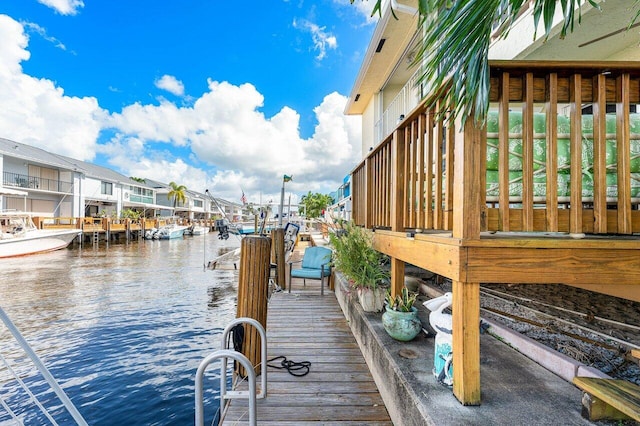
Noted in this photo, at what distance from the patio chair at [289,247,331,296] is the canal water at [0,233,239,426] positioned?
7.18 feet

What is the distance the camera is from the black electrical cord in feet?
10.8

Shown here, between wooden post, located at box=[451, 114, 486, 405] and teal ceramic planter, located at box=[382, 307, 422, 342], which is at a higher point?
wooden post, located at box=[451, 114, 486, 405]

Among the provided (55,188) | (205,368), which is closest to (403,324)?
(205,368)

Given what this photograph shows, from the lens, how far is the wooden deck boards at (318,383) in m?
2.58

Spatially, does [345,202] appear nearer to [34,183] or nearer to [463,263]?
[463,263]

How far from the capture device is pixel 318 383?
10.2ft

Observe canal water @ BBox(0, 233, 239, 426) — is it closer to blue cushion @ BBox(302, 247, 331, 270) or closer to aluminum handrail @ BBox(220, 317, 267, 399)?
aluminum handrail @ BBox(220, 317, 267, 399)

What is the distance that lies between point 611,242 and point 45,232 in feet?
84.8

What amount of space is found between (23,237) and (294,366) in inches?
862

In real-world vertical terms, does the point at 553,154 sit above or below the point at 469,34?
below

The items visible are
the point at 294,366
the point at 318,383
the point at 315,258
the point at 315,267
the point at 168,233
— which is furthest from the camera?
the point at 168,233

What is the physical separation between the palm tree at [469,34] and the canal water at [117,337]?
4968mm

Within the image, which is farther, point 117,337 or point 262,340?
point 117,337

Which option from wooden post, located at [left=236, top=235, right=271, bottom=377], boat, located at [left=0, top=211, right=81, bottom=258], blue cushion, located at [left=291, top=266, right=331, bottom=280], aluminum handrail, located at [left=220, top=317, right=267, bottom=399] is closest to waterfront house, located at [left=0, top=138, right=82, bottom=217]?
boat, located at [left=0, top=211, right=81, bottom=258]
